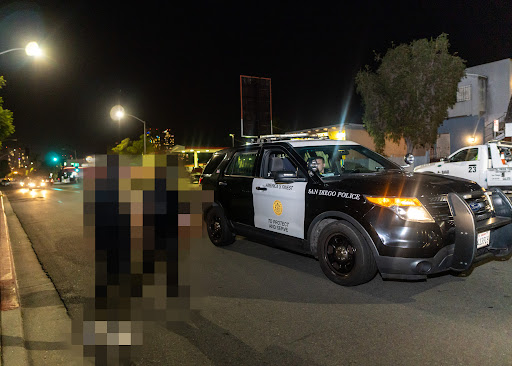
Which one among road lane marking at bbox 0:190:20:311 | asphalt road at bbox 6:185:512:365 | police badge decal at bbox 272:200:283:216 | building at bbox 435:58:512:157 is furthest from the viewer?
building at bbox 435:58:512:157

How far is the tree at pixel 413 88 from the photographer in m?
24.5

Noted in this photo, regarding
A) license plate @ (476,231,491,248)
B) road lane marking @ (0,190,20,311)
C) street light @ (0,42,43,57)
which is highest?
street light @ (0,42,43,57)

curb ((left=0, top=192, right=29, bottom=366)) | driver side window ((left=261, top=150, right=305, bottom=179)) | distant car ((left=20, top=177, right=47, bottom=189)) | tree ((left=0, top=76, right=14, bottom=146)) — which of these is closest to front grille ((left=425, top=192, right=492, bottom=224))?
driver side window ((left=261, top=150, right=305, bottom=179))

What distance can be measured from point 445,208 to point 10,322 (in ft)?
15.5

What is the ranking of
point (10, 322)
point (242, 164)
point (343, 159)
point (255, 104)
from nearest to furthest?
point (10, 322), point (343, 159), point (242, 164), point (255, 104)

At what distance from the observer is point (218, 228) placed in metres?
6.90

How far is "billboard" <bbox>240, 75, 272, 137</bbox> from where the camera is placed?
27453 millimetres

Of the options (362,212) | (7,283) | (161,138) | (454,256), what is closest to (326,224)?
(362,212)

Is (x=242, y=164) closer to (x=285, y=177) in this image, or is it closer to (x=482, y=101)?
(x=285, y=177)

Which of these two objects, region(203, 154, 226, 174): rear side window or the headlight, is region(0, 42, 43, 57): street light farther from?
the headlight

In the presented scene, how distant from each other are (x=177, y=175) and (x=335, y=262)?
7.58 ft

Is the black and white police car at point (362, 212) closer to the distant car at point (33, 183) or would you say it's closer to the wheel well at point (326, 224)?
the wheel well at point (326, 224)

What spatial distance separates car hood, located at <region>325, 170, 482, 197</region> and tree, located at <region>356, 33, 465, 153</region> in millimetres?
22539

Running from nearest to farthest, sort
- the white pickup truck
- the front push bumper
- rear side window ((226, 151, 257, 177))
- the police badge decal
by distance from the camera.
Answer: the front push bumper < the police badge decal < rear side window ((226, 151, 257, 177)) < the white pickup truck
